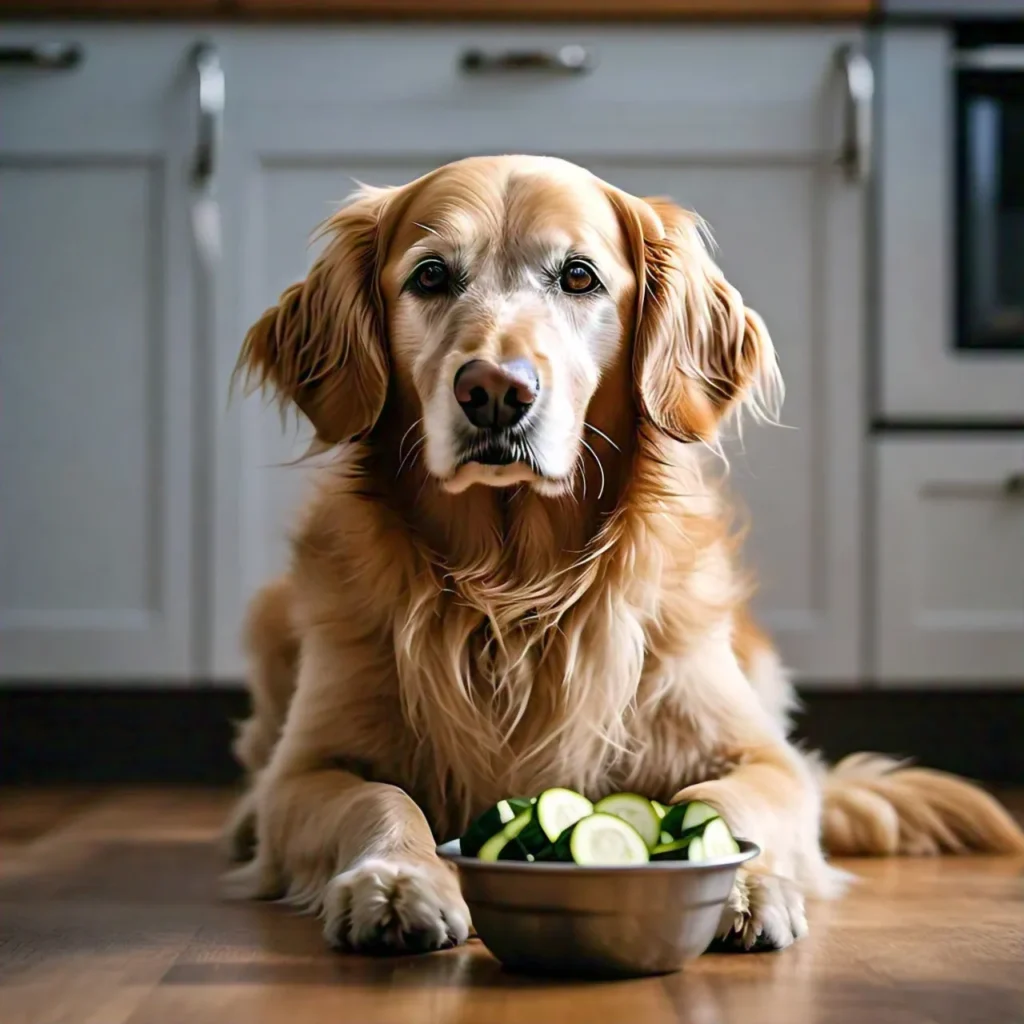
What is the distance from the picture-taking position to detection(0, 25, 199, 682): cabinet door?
106 inches

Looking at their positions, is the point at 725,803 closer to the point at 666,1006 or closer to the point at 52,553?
the point at 666,1006

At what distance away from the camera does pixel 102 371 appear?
2689 mm

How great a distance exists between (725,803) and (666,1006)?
383mm

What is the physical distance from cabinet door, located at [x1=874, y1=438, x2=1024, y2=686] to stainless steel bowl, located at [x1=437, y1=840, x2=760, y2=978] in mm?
1448

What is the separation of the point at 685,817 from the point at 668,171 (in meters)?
1.58

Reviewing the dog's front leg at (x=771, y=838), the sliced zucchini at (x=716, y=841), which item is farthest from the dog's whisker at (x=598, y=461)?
the sliced zucchini at (x=716, y=841)

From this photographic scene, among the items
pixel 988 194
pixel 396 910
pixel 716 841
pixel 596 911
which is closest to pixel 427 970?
pixel 396 910

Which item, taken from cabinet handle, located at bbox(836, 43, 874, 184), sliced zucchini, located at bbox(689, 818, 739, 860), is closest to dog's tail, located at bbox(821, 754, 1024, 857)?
sliced zucchini, located at bbox(689, 818, 739, 860)

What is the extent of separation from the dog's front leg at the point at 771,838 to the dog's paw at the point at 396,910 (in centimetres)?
26

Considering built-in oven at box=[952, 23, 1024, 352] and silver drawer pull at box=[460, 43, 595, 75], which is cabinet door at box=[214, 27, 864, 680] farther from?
built-in oven at box=[952, 23, 1024, 352]

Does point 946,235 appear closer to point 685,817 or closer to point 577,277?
point 577,277

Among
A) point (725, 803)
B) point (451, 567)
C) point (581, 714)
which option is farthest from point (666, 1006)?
point (451, 567)

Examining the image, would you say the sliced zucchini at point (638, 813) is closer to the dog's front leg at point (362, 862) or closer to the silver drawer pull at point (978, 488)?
the dog's front leg at point (362, 862)

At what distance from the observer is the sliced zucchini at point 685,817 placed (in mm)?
1365
